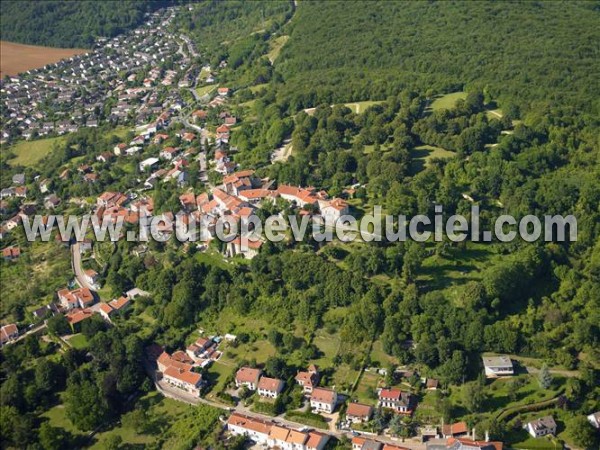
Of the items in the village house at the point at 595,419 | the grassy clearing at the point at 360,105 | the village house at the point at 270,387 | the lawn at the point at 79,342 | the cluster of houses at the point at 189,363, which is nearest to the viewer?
the village house at the point at 595,419

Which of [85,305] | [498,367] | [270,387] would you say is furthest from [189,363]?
[498,367]

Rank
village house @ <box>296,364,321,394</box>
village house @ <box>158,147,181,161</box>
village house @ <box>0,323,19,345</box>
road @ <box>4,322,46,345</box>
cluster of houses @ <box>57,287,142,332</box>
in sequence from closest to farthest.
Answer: village house @ <box>296,364,321,394</box>
road @ <box>4,322,46,345</box>
village house @ <box>0,323,19,345</box>
cluster of houses @ <box>57,287,142,332</box>
village house @ <box>158,147,181,161</box>

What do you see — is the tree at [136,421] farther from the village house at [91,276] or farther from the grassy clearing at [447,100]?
the grassy clearing at [447,100]

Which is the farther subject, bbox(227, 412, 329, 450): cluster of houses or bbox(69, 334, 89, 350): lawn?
bbox(69, 334, 89, 350): lawn

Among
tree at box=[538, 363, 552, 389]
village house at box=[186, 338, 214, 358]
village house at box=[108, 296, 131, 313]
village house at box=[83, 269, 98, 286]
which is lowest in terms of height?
village house at box=[186, 338, 214, 358]

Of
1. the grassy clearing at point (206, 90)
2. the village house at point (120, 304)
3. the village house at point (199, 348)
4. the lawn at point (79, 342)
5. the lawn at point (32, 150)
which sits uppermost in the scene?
the grassy clearing at point (206, 90)

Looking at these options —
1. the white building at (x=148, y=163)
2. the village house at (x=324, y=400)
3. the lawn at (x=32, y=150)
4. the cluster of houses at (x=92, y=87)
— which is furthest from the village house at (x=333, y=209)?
the lawn at (x=32, y=150)

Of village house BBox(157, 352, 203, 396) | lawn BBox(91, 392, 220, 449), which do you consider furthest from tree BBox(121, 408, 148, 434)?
village house BBox(157, 352, 203, 396)

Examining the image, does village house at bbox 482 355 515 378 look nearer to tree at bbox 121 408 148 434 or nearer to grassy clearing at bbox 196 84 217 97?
tree at bbox 121 408 148 434
